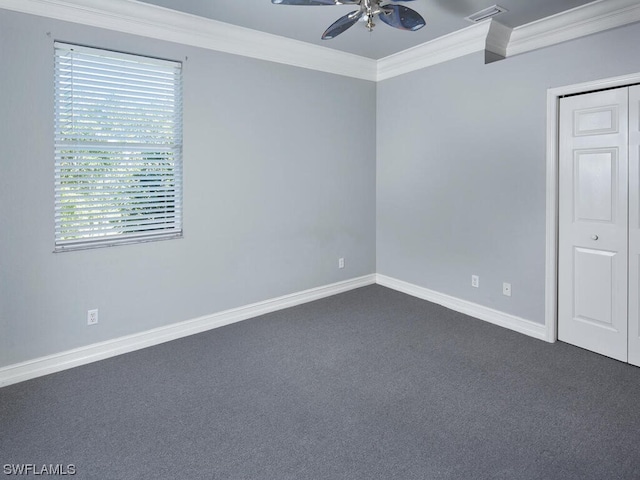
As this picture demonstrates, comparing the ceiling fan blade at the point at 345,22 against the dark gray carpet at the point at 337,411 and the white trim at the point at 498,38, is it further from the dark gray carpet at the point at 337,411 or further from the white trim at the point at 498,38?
the dark gray carpet at the point at 337,411

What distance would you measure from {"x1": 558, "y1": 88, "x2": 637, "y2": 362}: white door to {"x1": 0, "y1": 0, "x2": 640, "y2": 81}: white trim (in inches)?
23.2

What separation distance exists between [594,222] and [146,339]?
3718 mm

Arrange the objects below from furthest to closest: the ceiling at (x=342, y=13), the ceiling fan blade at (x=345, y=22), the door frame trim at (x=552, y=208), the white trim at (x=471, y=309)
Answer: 1. the white trim at (x=471, y=309)
2. the door frame trim at (x=552, y=208)
3. the ceiling at (x=342, y=13)
4. the ceiling fan blade at (x=345, y=22)

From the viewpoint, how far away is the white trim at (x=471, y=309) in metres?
3.52

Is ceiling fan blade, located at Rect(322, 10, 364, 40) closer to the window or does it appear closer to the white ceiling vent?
the white ceiling vent

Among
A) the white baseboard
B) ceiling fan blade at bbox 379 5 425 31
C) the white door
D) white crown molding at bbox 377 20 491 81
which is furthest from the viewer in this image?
white crown molding at bbox 377 20 491 81

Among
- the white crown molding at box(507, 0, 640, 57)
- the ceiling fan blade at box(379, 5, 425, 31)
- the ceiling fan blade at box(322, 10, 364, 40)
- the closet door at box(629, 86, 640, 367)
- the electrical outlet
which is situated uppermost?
the white crown molding at box(507, 0, 640, 57)

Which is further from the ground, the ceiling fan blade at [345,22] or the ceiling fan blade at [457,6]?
the ceiling fan blade at [457,6]

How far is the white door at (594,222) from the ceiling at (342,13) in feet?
2.58

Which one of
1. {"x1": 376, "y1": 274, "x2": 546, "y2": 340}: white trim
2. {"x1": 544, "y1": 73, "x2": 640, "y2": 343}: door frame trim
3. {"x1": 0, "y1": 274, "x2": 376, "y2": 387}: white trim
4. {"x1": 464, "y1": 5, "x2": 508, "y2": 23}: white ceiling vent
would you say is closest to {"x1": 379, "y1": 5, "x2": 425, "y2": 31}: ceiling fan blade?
{"x1": 464, "y1": 5, "x2": 508, "y2": 23}: white ceiling vent

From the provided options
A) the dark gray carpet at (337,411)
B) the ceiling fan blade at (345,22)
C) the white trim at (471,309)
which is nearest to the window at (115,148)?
the dark gray carpet at (337,411)

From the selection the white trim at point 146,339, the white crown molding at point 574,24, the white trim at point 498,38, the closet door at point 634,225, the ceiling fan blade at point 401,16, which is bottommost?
the white trim at point 146,339

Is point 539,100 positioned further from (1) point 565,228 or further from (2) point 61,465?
(2) point 61,465

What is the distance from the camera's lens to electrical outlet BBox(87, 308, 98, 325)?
3.05 metres
